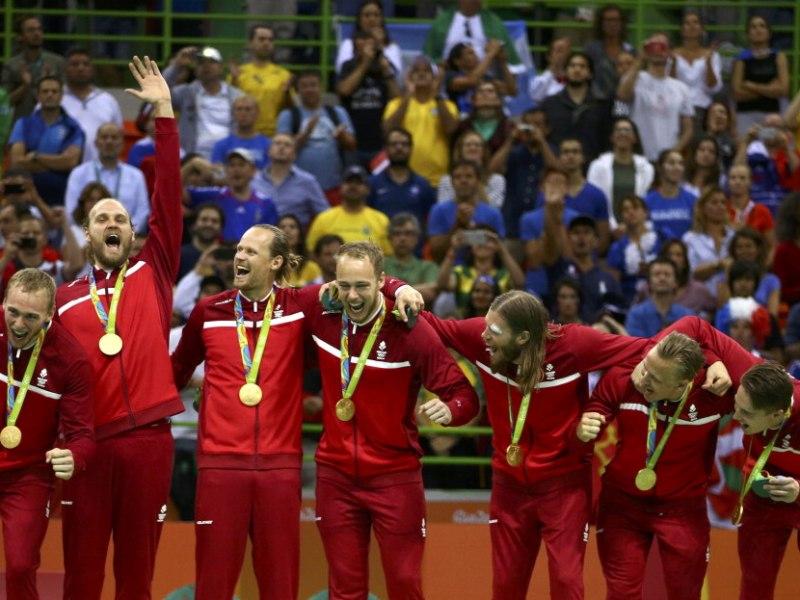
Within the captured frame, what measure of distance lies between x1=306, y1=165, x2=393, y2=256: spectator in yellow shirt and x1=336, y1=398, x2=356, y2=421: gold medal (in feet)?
16.0

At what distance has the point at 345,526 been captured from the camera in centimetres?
780

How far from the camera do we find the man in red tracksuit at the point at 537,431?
25.8ft

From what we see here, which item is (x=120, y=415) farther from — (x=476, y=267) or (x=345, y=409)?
(x=476, y=267)

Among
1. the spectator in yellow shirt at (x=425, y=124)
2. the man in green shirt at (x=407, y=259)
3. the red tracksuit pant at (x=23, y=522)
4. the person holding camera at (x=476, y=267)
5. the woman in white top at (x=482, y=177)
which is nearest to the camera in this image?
the red tracksuit pant at (x=23, y=522)

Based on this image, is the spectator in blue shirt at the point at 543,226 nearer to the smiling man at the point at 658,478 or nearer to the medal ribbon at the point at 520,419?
the smiling man at the point at 658,478

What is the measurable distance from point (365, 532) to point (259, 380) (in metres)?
0.86

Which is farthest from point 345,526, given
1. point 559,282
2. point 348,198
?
point 348,198

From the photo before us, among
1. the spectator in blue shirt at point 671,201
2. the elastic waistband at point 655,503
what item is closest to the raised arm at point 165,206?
the elastic waistband at point 655,503

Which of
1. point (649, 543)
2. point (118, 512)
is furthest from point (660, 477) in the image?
point (118, 512)

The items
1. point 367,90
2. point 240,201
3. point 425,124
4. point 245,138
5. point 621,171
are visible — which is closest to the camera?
point 240,201

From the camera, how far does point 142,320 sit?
310 inches

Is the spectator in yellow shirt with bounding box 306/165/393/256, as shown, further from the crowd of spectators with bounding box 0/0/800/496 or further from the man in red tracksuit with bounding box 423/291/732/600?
the man in red tracksuit with bounding box 423/291/732/600

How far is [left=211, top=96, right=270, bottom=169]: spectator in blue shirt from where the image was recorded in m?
13.6

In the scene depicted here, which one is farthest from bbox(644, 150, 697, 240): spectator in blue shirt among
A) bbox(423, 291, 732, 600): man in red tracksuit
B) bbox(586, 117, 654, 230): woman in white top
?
bbox(423, 291, 732, 600): man in red tracksuit
